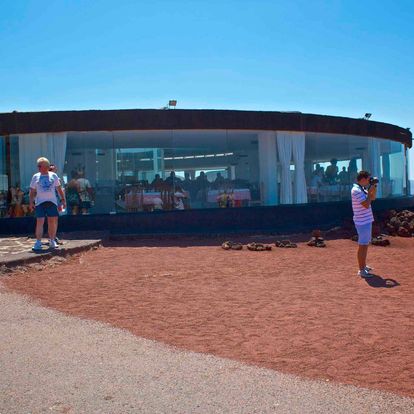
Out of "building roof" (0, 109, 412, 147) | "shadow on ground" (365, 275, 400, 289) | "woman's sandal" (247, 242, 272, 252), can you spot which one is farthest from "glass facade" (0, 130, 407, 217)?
"shadow on ground" (365, 275, 400, 289)

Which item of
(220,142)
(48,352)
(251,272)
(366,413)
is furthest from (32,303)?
(220,142)

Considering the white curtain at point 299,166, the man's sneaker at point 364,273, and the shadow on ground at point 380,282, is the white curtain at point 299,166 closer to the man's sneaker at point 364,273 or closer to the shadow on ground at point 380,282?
the man's sneaker at point 364,273

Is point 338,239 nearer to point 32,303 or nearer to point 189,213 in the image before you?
point 189,213

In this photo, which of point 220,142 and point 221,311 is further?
point 220,142

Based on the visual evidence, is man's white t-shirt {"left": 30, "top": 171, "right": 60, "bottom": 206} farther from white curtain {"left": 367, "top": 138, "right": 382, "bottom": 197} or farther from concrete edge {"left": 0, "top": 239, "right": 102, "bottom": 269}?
white curtain {"left": 367, "top": 138, "right": 382, "bottom": 197}

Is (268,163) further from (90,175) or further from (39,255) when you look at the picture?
(39,255)

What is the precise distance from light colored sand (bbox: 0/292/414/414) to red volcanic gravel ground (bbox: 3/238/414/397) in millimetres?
298

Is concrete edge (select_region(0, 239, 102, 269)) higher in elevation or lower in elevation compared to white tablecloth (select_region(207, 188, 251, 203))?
lower

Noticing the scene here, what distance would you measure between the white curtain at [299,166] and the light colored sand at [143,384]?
41.0 feet

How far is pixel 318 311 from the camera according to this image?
249 inches

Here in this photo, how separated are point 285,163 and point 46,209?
8.92 metres

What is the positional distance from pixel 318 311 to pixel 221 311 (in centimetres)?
108

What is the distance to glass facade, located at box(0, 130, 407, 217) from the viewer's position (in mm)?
15344

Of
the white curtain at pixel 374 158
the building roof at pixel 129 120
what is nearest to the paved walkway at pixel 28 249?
the building roof at pixel 129 120
